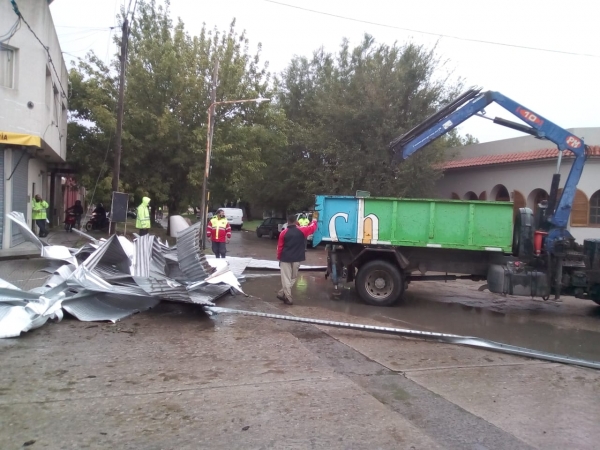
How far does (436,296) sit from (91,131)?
59.8ft

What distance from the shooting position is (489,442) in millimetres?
4371

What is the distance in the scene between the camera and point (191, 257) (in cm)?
939

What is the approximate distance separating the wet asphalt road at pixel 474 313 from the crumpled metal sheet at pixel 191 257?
1.80 m

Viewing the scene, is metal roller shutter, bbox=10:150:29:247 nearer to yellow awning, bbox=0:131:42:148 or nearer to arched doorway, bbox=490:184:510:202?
yellow awning, bbox=0:131:42:148

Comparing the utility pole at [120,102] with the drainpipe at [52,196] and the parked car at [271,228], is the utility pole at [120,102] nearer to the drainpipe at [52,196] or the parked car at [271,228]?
the drainpipe at [52,196]

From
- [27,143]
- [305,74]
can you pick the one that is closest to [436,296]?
[27,143]

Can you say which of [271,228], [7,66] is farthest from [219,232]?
[271,228]

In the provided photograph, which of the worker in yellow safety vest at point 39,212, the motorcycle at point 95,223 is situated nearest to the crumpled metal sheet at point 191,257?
the worker in yellow safety vest at point 39,212

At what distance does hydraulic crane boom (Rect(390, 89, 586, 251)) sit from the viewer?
10289mm

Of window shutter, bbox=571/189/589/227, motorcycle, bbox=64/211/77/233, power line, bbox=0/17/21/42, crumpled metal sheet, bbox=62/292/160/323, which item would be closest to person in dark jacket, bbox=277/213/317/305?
crumpled metal sheet, bbox=62/292/160/323

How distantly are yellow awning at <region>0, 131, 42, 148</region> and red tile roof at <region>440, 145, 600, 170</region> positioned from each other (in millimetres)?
17000

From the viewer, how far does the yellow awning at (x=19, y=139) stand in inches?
565

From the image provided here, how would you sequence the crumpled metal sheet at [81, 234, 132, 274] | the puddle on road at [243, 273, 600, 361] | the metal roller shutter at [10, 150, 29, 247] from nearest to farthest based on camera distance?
1. the puddle on road at [243, 273, 600, 361]
2. the crumpled metal sheet at [81, 234, 132, 274]
3. the metal roller shutter at [10, 150, 29, 247]

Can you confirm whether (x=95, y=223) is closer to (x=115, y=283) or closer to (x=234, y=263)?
(x=234, y=263)
